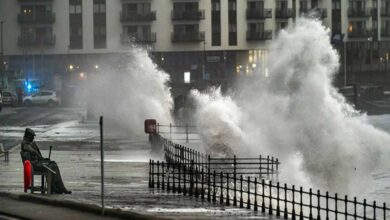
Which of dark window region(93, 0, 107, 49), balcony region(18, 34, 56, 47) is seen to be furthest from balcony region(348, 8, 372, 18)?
balcony region(18, 34, 56, 47)

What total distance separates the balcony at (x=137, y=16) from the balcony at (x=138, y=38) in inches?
64.9

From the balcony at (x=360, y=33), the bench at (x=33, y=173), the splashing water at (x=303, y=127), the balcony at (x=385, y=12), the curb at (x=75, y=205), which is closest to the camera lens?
the curb at (x=75, y=205)

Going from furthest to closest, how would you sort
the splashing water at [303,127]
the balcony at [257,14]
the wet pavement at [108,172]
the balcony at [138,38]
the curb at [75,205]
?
the balcony at [257,14], the balcony at [138,38], the splashing water at [303,127], the wet pavement at [108,172], the curb at [75,205]

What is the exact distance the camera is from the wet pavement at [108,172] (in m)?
19.6

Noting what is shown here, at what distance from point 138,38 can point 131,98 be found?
3975cm

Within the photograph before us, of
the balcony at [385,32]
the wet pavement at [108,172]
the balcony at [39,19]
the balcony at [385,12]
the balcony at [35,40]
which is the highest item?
the balcony at [385,12]

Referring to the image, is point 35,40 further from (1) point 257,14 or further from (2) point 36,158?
(2) point 36,158

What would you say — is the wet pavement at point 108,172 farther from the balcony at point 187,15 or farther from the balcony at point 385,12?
the balcony at point 385,12

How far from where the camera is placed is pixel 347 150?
3900 cm

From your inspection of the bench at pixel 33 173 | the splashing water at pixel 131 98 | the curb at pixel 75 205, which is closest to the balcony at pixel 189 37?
the splashing water at pixel 131 98

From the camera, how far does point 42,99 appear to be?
82500mm

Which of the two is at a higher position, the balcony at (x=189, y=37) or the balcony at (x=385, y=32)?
the balcony at (x=385, y=32)

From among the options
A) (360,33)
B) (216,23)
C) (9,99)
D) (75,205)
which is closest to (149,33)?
(216,23)

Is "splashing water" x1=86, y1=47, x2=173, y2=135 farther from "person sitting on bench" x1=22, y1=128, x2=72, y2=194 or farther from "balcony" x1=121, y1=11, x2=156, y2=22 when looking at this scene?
"person sitting on bench" x1=22, y1=128, x2=72, y2=194
